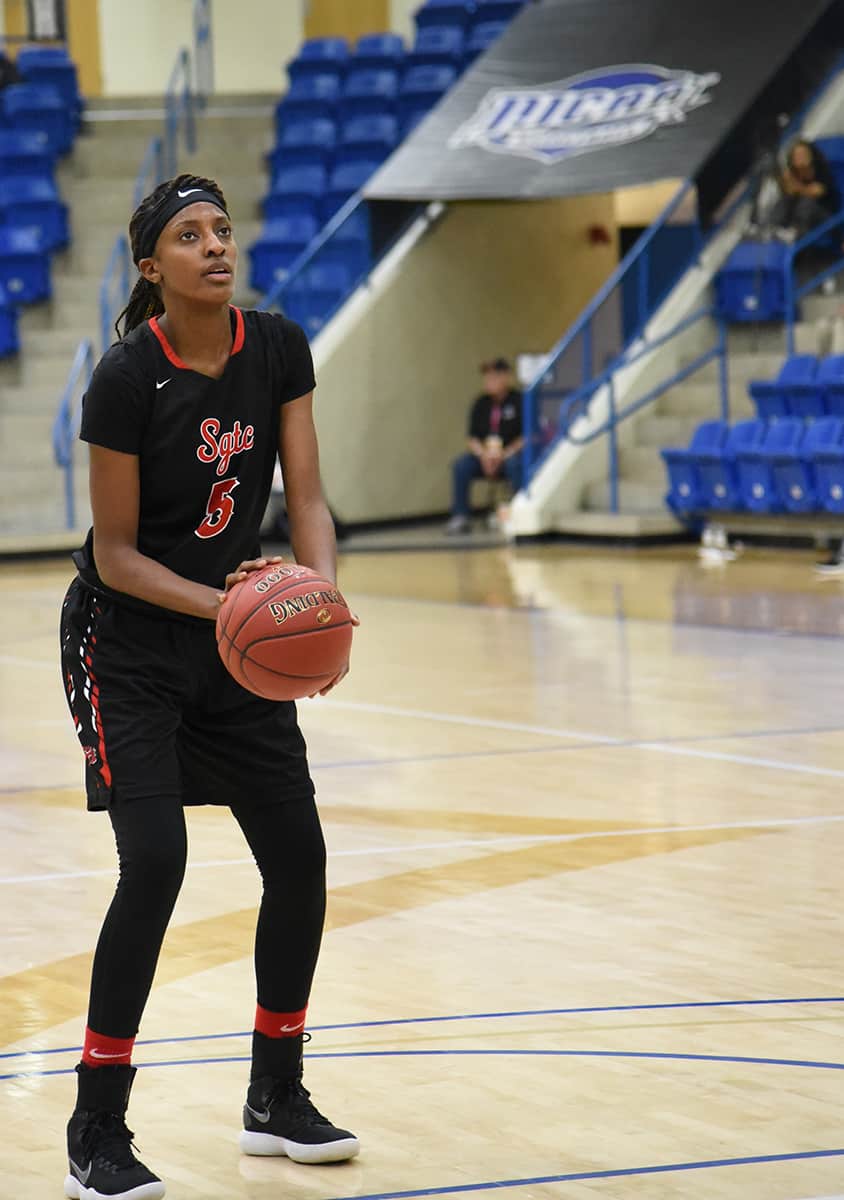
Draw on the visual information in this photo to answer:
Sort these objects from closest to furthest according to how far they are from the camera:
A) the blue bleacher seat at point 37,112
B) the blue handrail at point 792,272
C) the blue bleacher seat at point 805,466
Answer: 1. the blue bleacher seat at point 805,466
2. the blue handrail at point 792,272
3. the blue bleacher seat at point 37,112

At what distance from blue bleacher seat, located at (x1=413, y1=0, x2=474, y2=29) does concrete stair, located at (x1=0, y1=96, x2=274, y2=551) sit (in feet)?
5.88

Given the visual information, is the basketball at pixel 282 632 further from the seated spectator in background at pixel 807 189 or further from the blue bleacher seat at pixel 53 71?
the blue bleacher seat at pixel 53 71

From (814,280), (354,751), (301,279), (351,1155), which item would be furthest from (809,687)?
(301,279)

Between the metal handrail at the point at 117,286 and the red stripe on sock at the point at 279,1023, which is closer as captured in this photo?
the red stripe on sock at the point at 279,1023

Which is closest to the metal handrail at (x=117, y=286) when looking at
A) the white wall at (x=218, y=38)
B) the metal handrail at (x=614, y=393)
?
the white wall at (x=218, y=38)

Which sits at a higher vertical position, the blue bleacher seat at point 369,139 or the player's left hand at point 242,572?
the blue bleacher seat at point 369,139

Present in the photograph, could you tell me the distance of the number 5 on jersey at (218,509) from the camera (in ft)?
11.3

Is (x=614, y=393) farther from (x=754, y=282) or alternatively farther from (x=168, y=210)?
(x=168, y=210)

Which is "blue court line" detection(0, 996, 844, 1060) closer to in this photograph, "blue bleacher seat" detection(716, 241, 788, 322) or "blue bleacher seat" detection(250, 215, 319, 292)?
"blue bleacher seat" detection(716, 241, 788, 322)

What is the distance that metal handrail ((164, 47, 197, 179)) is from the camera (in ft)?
66.1

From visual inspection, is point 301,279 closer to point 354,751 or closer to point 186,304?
point 354,751

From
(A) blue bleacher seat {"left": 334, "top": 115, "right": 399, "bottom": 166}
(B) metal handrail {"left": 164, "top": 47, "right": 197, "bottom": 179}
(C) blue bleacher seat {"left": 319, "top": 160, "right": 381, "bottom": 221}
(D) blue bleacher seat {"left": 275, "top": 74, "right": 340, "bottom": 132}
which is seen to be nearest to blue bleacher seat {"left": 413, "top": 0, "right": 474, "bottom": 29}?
(D) blue bleacher seat {"left": 275, "top": 74, "right": 340, "bottom": 132}

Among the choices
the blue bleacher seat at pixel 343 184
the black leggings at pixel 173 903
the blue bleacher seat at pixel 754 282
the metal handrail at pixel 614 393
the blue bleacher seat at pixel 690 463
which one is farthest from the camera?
the blue bleacher seat at pixel 343 184

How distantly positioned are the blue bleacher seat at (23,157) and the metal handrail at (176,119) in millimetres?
1175
